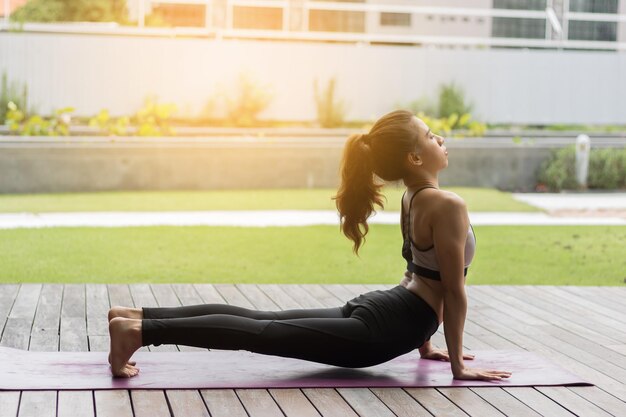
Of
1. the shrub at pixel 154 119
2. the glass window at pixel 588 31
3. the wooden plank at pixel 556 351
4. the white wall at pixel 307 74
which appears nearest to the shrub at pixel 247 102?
the white wall at pixel 307 74

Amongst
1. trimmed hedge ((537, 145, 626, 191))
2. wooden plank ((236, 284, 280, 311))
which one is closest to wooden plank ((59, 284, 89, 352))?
wooden plank ((236, 284, 280, 311))

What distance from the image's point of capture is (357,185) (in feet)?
12.9

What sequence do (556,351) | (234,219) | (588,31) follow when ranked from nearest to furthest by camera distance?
1. (556,351)
2. (234,219)
3. (588,31)

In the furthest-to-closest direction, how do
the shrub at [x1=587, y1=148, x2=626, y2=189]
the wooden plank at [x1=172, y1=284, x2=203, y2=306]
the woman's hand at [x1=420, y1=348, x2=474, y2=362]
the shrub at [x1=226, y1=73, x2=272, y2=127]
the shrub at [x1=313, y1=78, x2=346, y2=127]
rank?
the shrub at [x1=313, y1=78, x2=346, y2=127], the shrub at [x1=226, y1=73, x2=272, y2=127], the shrub at [x1=587, y1=148, x2=626, y2=189], the wooden plank at [x1=172, y1=284, x2=203, y2=306], the woman's hand at [x1=420, y1=348, x2=474, y2=362]

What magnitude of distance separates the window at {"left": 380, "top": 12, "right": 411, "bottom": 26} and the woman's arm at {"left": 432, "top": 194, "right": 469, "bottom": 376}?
53.4 feet

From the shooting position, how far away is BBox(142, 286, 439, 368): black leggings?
3.70 meters

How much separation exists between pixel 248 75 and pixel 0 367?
11.2m

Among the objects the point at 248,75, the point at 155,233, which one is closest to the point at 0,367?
the point at 155,233

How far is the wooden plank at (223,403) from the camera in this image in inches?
134

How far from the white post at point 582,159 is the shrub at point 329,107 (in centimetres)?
375

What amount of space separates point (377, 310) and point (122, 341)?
873 mm

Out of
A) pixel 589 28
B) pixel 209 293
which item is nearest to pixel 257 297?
pixel 209 293

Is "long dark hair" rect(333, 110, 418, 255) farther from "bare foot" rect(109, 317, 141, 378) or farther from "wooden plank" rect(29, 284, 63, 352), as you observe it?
"wooden plank" rect(29, 284, 63, 352)

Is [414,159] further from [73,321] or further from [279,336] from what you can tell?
[73,321]
